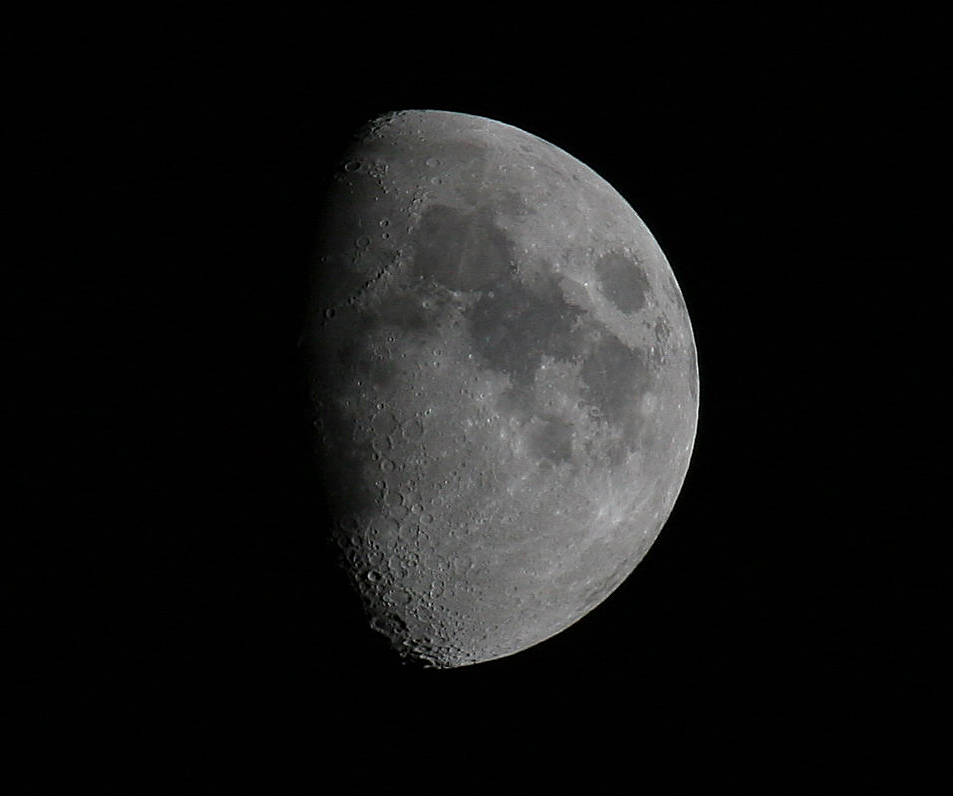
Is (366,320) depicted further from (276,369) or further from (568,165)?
(568,165)

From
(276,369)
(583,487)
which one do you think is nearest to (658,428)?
(583,487)

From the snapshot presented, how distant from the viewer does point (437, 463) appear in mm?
4148

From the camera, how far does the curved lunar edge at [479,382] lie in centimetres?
413

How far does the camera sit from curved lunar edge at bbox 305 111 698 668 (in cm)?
413

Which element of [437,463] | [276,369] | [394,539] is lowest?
[394,539]

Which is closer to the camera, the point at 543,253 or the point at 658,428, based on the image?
the point at 543,253

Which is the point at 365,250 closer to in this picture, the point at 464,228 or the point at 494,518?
the point at 464,228

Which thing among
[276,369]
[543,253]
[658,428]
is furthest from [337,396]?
[658,428]

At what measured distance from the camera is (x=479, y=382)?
4121 millimetres

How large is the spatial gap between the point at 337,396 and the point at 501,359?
66cm

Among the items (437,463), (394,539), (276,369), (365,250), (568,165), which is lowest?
(394,539)

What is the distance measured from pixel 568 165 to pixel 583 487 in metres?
1.50

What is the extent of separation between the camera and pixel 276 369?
427 cm

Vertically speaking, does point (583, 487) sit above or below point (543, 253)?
below
